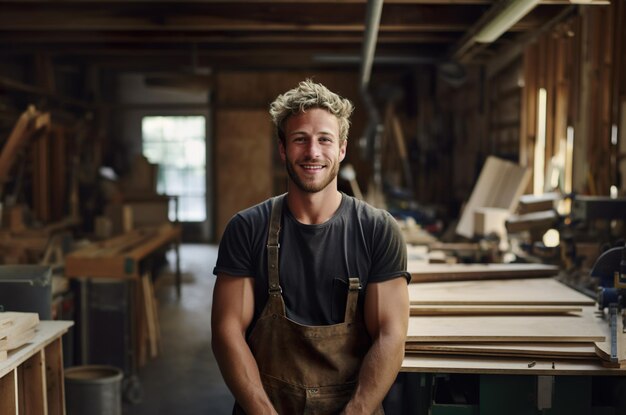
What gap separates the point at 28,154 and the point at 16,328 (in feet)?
22.4

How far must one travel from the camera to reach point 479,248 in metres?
4.82

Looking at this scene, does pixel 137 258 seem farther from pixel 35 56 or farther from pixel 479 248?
pixel 35 56

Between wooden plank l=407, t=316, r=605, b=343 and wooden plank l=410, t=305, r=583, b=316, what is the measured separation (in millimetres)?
32

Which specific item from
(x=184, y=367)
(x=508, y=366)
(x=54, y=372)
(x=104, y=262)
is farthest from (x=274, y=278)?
(x=184, y=367)

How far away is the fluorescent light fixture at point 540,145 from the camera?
597 centimetres

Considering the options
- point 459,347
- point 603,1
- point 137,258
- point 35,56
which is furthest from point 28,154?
point 459,347

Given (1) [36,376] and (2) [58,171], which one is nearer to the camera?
(1) [36,376]

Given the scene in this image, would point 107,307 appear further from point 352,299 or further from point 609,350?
point 609,350

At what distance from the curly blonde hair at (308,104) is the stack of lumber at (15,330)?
50.2 inches

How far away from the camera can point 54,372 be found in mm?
3369

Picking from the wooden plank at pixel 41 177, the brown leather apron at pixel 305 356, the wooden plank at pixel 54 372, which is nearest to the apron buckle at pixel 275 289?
the brown leather apron at pixel 305 356

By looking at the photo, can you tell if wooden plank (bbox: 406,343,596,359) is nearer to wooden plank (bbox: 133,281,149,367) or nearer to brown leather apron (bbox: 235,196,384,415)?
brown leather apron (bbox: 235,196,384,415)

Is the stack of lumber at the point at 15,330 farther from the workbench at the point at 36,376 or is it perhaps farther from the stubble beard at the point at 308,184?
the stubble beard at the point at 308,184

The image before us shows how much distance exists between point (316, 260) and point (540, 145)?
4.15 meters
